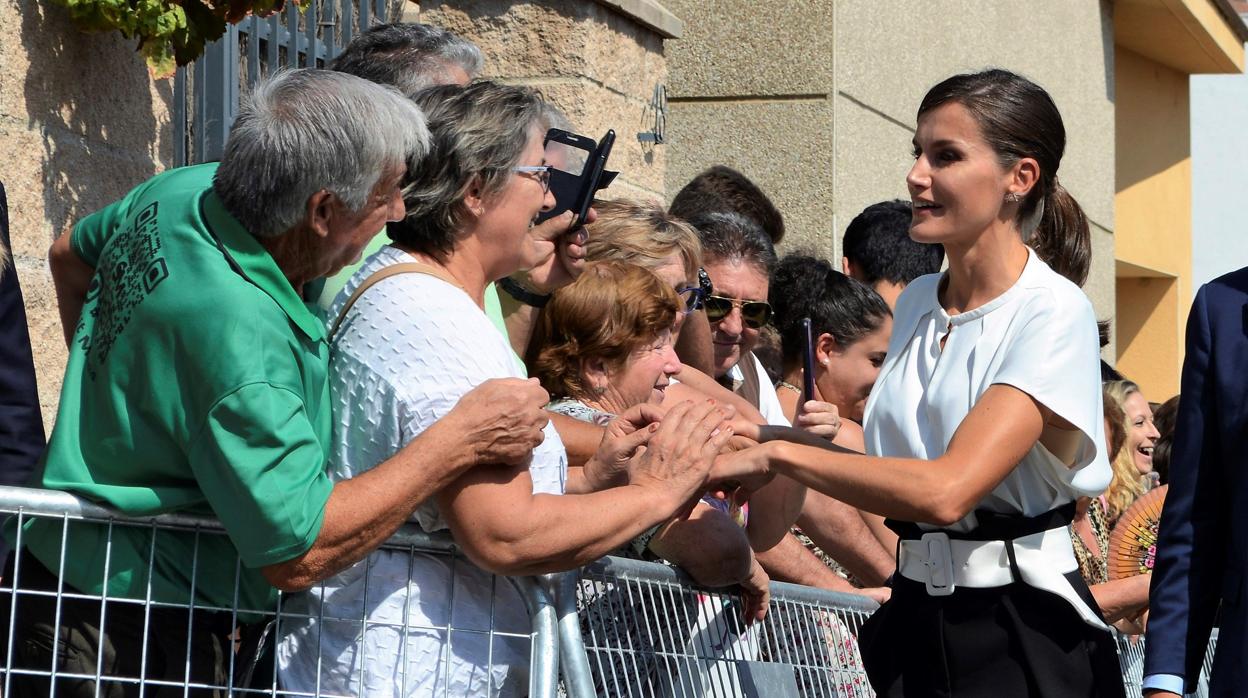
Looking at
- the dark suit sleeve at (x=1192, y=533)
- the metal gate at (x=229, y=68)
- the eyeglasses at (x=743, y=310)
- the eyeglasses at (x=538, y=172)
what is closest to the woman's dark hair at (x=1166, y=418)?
the eyeglasses at (x=743, y=310)

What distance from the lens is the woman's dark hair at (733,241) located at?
508 centimetres

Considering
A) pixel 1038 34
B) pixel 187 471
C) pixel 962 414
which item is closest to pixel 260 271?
pixel 187 471

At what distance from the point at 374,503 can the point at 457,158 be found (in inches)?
28.7

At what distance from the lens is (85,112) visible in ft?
14.0

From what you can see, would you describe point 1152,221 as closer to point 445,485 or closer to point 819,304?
point 819,304

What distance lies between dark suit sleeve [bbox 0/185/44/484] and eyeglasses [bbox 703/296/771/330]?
2.07 m

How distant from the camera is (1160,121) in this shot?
53.2 ft

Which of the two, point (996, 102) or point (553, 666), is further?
point (996, 102)

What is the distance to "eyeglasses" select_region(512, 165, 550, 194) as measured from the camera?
3045 millimetres

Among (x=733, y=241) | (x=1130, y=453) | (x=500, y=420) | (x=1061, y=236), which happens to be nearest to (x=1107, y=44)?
(x=1130, y=453)

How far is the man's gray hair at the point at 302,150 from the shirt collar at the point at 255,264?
0.03m

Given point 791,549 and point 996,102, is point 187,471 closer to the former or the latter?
point 996,102

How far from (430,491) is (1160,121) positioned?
1489 cm

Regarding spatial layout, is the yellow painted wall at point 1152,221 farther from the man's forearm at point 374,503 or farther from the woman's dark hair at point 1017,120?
the man's forearm at point 374,503
